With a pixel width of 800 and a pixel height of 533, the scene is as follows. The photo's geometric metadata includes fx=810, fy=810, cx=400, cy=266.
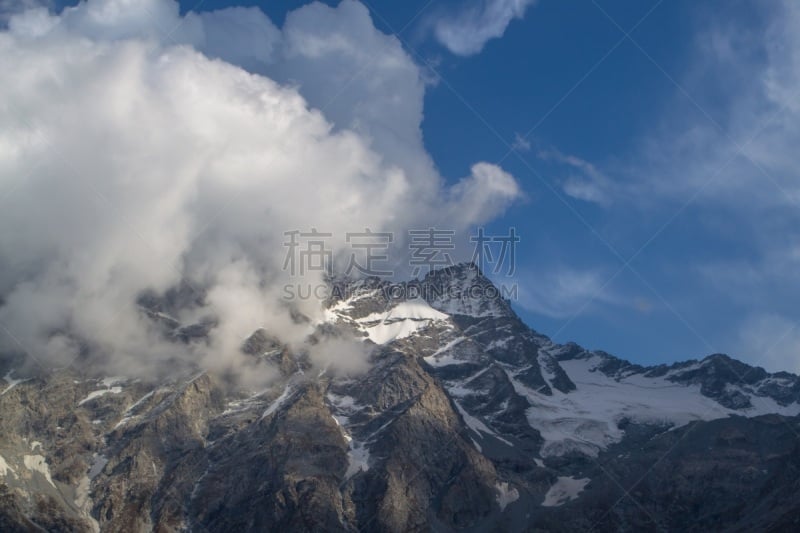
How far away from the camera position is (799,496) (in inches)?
7776

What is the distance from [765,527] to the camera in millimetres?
188250

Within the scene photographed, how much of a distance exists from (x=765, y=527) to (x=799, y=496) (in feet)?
53.1
